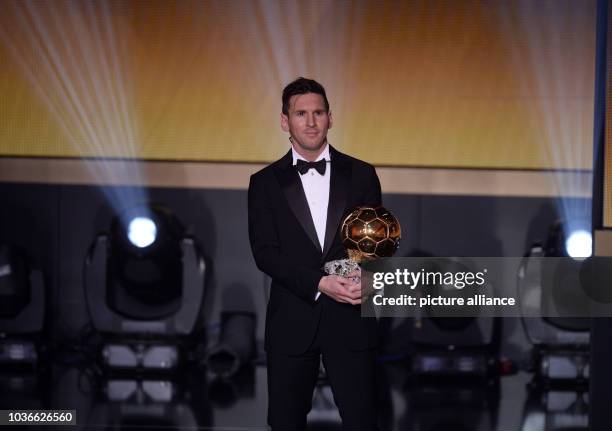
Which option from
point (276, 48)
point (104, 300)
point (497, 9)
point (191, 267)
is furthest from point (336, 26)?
point (104, 300)

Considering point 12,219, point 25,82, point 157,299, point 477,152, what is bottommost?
point 157,299

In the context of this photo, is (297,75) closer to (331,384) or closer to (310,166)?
(310,166)

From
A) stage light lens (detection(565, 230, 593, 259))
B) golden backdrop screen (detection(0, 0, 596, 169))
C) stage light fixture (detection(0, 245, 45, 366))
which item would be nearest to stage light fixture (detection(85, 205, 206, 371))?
stage light fixture (detection(0, 245, 45, 366))

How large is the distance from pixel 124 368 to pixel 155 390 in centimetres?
47

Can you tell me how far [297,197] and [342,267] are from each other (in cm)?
29

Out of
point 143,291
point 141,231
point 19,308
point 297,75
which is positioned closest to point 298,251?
point 141,231

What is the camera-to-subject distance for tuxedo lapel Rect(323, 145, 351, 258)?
3.11m

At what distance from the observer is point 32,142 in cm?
690

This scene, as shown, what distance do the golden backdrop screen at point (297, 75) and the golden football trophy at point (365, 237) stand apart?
382 centimetres

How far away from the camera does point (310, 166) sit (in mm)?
3186

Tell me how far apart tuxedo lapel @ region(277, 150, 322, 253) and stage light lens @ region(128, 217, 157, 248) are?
304 cm

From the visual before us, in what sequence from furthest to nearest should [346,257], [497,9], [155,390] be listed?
[497,9] < [155,390] < [346,257]

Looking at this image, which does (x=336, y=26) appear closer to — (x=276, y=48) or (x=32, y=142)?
(x=276, y=48)

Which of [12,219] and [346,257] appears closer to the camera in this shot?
[346,257]
